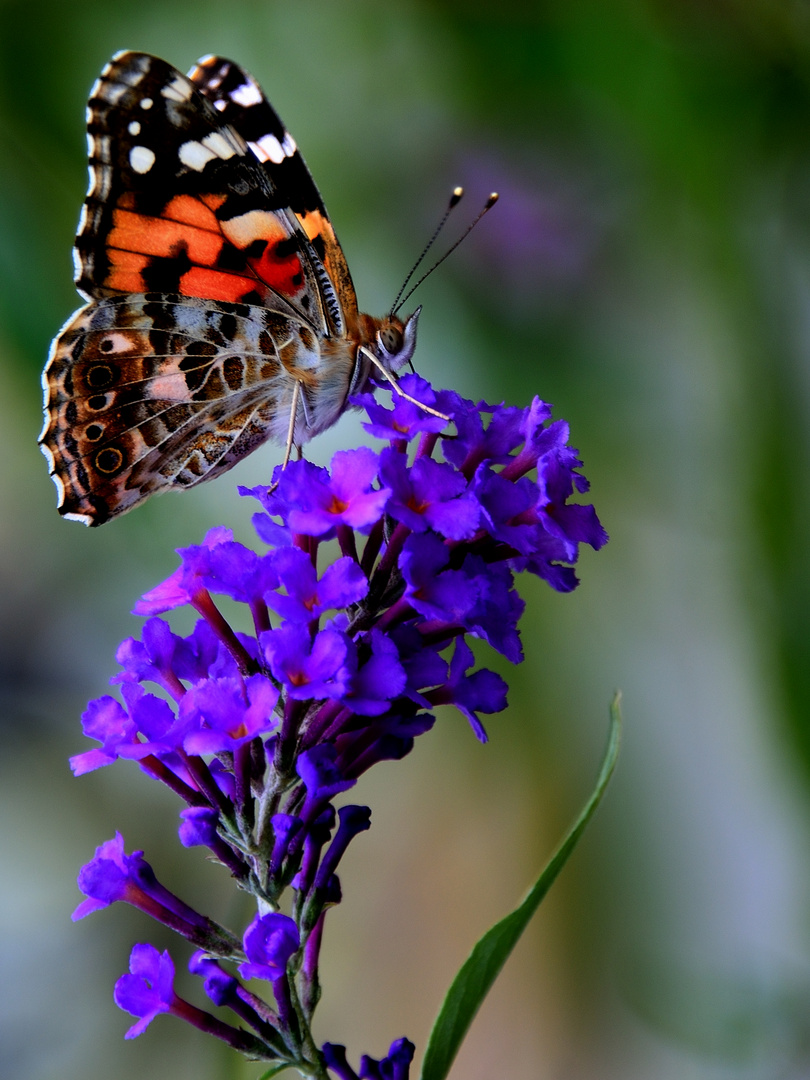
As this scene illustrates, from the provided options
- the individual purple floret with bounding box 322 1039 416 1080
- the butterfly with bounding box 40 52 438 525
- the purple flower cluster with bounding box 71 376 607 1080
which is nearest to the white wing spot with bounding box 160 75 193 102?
the butterfly with bounding box 40 52 438 525

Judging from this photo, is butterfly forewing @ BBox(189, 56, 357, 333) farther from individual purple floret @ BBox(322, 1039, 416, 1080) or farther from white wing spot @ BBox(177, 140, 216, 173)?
individual purple floret @ BBox(322, 1039, 416, 1080)

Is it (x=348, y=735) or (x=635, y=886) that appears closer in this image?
(x=348, y=735)

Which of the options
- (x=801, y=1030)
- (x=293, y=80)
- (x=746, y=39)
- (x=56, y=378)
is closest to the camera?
(x=56, y=378)

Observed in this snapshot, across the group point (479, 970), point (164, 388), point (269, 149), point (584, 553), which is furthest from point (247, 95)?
point (584, 553)

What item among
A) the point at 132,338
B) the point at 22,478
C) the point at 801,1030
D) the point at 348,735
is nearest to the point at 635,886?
the point at 801,1030

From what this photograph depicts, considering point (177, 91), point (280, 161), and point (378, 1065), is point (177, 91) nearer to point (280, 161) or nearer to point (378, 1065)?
point (280, 161)

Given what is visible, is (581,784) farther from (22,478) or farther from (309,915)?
(22,478)
